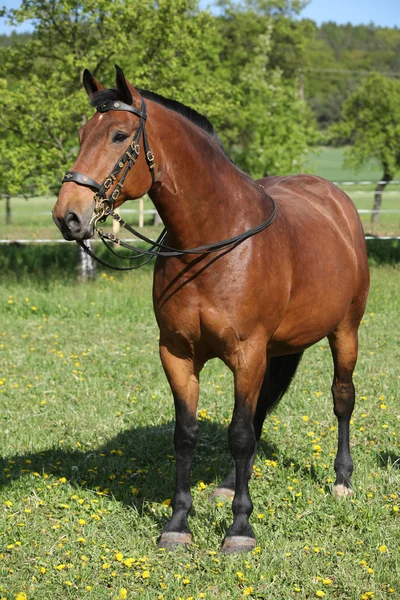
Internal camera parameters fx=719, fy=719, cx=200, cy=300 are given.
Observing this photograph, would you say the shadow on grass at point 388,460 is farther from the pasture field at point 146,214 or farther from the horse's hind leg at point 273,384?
the pasture field at point 146,214

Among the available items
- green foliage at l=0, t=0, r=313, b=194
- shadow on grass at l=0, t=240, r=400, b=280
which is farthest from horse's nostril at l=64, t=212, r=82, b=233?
shadow on grass at l=0, t=240, r=400, b=280

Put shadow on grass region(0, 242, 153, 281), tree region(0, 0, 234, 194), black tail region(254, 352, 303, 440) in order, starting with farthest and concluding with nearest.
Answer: shadow on grass region(0, 242, 153, 281) < tree region(0, 0, 234, 194) < black tail region(254, 352, 303, 440)

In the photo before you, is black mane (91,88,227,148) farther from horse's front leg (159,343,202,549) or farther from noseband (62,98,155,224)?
horse's front leg (159,343,202,549)

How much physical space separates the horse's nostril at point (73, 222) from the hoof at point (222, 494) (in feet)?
7.74

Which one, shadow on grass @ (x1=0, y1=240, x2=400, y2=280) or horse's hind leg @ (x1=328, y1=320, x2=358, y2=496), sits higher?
horse's hind leg @ (x1=328, y1=320, x2=358, y2=496)

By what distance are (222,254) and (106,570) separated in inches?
72.4

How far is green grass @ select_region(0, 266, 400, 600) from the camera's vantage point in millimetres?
3832

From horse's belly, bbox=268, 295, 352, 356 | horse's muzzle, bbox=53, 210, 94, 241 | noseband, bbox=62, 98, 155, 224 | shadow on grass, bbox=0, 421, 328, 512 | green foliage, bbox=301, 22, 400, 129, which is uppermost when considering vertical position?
green foliage, bbox=301, 22, 400, 129

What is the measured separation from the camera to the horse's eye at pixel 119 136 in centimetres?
355

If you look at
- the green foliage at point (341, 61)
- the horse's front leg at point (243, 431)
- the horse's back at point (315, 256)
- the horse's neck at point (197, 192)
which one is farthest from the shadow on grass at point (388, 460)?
the green foliage at point (341, 61)

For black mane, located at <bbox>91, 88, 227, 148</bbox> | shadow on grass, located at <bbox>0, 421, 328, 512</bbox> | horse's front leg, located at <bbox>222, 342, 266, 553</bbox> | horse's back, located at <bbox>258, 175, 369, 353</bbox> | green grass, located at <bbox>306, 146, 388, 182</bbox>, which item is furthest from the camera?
green grass, located at <bbox>306, 146, 388, 182</bbox>

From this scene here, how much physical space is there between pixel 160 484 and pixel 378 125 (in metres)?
23.9

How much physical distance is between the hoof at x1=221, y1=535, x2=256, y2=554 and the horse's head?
6.45 ft

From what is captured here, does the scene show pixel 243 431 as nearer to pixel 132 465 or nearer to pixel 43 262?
pixel 132 465
